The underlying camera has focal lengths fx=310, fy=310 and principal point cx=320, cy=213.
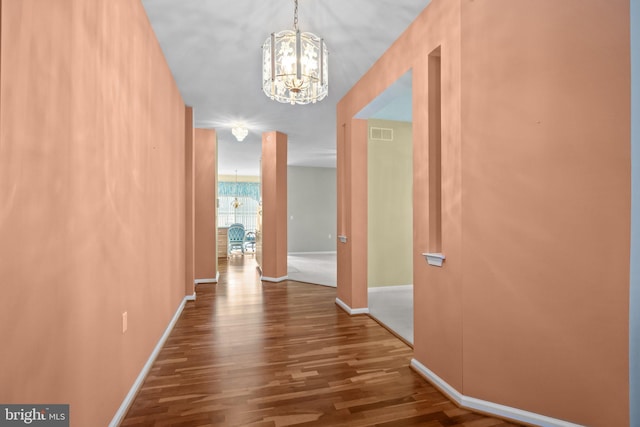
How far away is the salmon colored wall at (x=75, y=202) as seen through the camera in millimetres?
949

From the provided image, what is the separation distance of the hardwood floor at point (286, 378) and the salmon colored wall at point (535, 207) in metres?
0.38

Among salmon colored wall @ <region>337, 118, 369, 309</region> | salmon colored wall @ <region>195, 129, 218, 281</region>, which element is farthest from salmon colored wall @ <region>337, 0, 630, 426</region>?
salmon colored wall @ <region>195, 129, 218, 281</region>

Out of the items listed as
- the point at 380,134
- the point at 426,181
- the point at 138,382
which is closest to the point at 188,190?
the point at 138,382

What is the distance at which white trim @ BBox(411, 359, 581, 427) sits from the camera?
165 centimetres

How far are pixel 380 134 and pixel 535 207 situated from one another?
346 cm

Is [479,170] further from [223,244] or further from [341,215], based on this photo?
[223,244]

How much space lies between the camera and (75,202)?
1.32 m

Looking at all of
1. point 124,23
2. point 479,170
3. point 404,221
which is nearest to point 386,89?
point 479,170

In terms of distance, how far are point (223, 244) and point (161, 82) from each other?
6.24m

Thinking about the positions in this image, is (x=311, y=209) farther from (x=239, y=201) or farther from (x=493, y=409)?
(x=493, y=409)

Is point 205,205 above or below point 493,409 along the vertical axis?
above

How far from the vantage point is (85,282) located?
1410 millimetres

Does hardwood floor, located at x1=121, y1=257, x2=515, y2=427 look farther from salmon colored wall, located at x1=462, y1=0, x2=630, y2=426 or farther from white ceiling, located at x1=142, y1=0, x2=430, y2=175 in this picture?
white ceiling, located at x1=142, y1=0, x2=430, y2=175

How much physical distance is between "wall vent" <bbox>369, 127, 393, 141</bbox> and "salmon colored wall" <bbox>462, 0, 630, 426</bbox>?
2.92 metres
